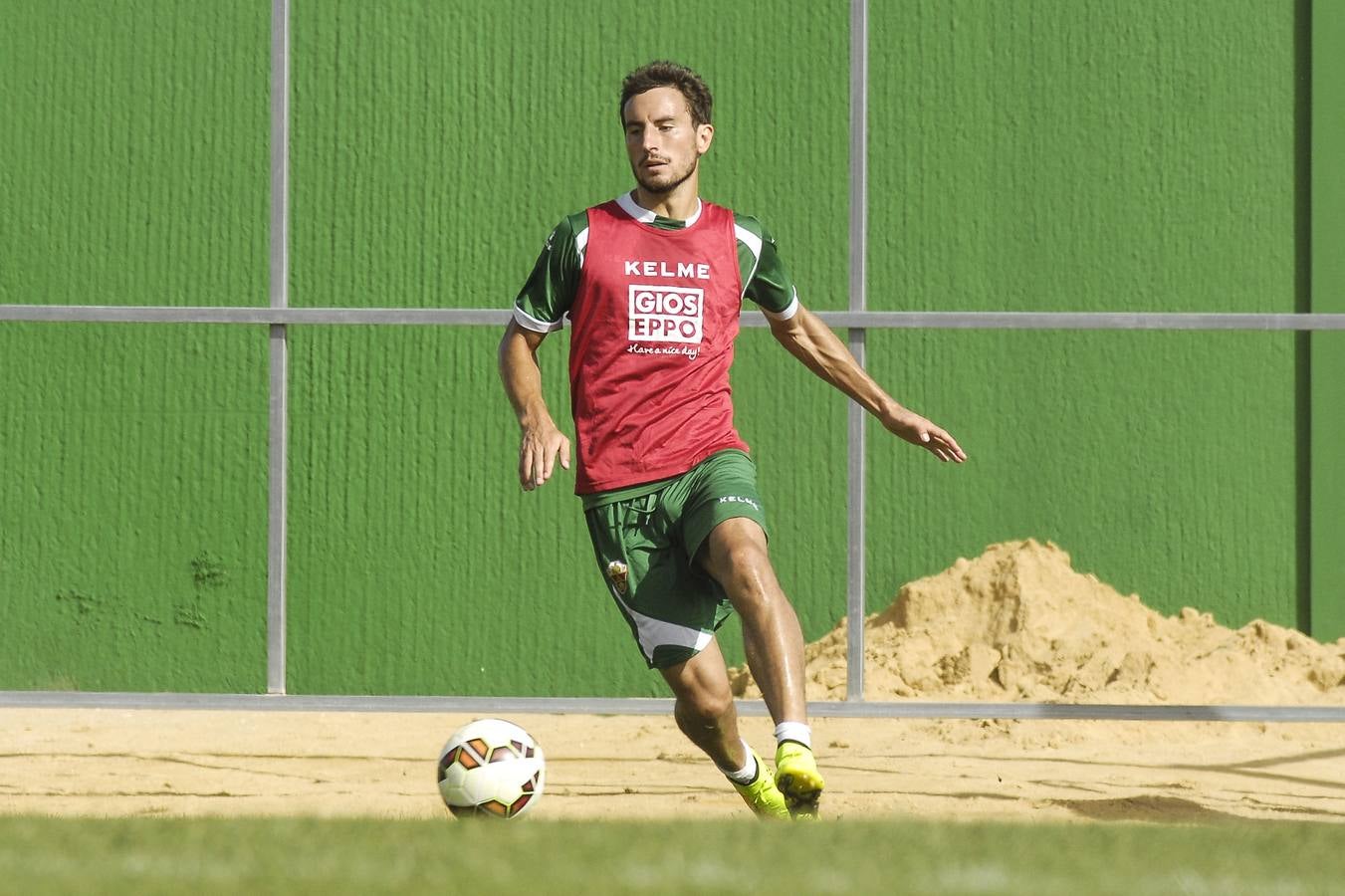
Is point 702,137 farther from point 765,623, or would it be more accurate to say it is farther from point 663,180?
point 765,623

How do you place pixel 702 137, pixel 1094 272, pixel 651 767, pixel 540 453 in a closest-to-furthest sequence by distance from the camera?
1. pixel 540 453
2. pixel 702 137
3. pixel 651 767
4. pixel 1094 272

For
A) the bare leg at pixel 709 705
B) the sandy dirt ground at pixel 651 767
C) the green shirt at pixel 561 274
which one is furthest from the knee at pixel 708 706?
the green shirt at pixel 561 274

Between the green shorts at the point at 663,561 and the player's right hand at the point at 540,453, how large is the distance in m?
0.34

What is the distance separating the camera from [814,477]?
295 inches

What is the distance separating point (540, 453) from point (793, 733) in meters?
0.90

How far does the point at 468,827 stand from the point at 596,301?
2033 millimetres

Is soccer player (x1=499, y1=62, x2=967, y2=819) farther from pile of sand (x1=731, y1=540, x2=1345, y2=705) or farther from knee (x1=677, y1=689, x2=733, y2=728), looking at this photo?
pile of sand (x1=731, y1=540, x2=1345, y2=705)

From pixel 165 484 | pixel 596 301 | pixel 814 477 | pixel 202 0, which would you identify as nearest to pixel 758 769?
pixel 596 301

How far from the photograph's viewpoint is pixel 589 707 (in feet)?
22.0

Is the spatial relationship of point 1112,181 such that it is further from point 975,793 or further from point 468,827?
point 468,827

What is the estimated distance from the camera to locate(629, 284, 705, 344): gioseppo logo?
4.66 m

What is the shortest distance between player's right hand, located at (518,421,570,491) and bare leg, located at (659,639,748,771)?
682 mm

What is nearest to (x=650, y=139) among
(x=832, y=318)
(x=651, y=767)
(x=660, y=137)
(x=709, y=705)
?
(x=660, y=137)

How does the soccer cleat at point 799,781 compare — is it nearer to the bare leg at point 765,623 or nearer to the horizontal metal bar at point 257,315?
the bare leg at point 765,623
